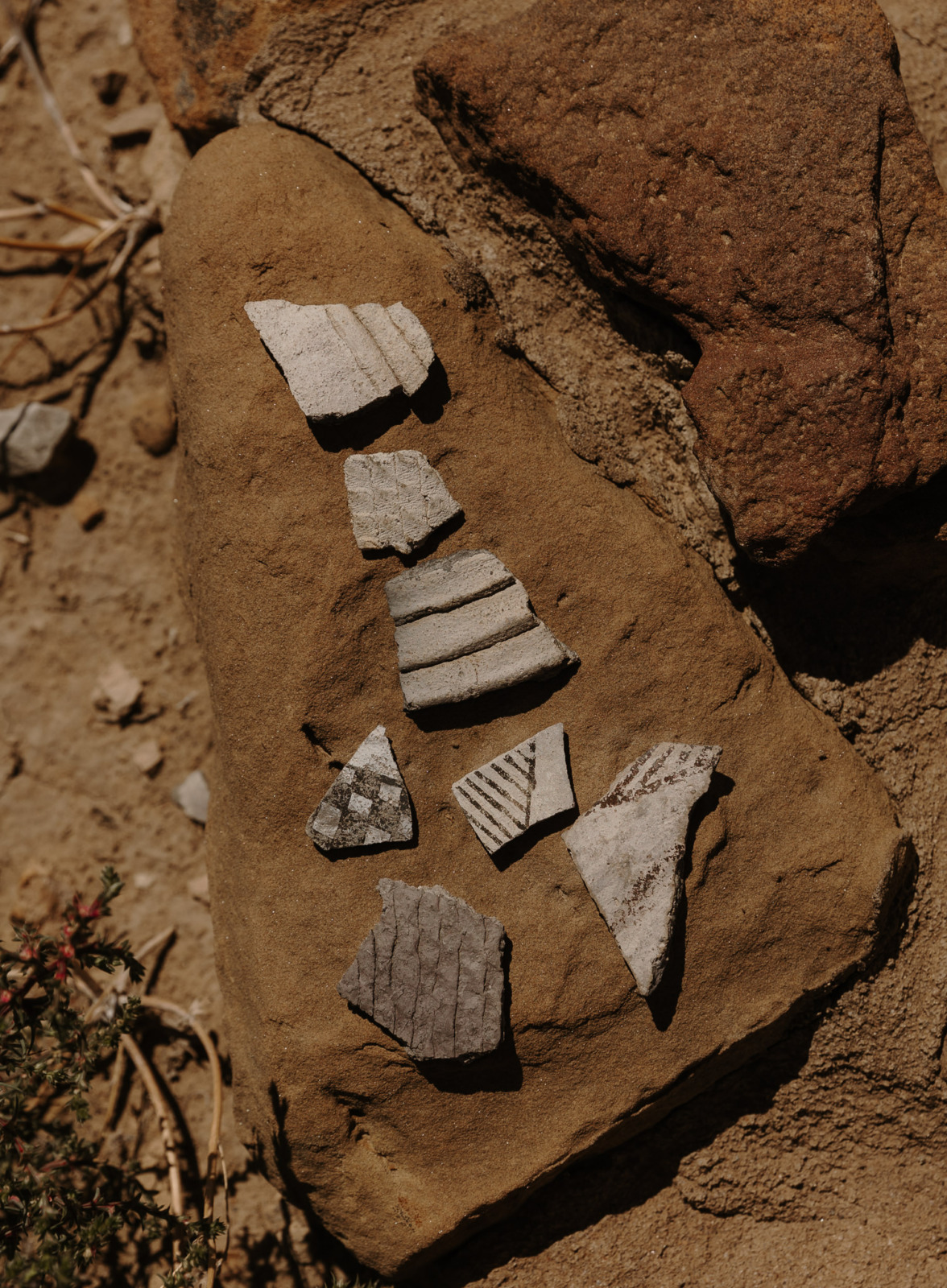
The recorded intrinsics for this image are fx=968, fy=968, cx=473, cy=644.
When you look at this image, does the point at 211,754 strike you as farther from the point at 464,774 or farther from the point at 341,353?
the point at 341,353

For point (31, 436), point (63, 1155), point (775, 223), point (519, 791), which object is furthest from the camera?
point (31, 436)

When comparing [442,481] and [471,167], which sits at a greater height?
[471,167]

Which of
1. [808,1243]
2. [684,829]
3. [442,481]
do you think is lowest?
[808,1243]

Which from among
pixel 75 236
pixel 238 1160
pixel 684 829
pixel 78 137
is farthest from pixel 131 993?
pixel 78 137

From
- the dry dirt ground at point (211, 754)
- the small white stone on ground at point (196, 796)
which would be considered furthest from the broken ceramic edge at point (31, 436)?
the small white stone on ground at point (196, 796)

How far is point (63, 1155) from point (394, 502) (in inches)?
58.8

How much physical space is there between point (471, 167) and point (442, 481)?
2.27ft

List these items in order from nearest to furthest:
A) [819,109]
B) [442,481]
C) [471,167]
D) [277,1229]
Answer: [819,109] < [442,481] < [471,167] < [277,1229]

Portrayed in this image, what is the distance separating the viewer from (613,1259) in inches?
78.0

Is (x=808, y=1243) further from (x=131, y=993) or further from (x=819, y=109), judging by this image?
(x=819, y=109)

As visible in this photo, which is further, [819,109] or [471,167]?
[471,167]

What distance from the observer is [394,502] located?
5.81ft

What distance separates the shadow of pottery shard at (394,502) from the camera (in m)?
1.77

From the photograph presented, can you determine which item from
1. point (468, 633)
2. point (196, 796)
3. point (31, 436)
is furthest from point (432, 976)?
point (31, 436)
